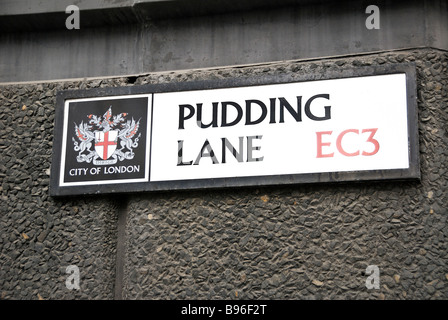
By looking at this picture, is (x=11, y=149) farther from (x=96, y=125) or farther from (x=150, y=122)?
(x=150, y=122)

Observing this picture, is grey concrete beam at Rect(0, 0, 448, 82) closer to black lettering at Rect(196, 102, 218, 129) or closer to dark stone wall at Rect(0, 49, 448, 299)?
dark stone wall at Rect(0, 49, 448, 299)

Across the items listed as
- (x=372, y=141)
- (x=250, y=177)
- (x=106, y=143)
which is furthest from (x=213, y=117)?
(x=372, y=141)

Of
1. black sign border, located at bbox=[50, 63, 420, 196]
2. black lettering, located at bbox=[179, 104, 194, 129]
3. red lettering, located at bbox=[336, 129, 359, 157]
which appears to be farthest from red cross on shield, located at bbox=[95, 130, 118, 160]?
red lettering, located at bbox=[336, 129, 359, 157]

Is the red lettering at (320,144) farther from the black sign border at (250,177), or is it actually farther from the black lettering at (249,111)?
the black lettering at (249,111)

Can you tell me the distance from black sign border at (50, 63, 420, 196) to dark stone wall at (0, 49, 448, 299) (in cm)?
7

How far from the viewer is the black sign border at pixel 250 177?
5500 millimetres

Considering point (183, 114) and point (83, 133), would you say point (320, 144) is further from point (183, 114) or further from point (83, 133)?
point (83, 133)

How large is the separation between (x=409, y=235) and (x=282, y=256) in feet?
2.78

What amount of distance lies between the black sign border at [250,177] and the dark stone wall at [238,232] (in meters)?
Result: 0.07

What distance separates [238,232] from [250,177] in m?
0.39

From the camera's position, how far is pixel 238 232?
5.68 meters
